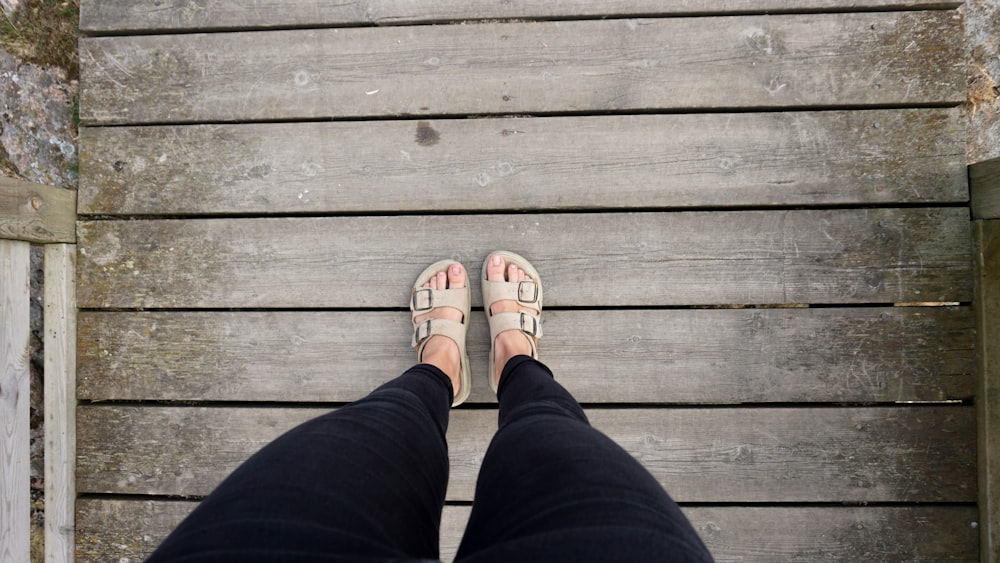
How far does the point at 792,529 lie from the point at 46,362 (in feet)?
6.92

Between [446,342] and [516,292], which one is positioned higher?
[516,292]

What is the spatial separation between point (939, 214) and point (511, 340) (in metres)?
1.19

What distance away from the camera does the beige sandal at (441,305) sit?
1350mm

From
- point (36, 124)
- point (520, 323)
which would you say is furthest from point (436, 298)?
point (36, 124)

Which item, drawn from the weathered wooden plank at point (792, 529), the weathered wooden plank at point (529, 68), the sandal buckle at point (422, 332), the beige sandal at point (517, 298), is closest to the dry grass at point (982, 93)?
the weathered wooden plank at point (529, 68)

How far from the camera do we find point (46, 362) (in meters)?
1.44

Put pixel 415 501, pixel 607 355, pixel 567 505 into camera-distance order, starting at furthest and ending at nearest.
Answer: pixel 607 355 → pixel 415 501 → pixel 567 505

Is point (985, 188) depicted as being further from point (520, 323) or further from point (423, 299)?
point (423, 299)

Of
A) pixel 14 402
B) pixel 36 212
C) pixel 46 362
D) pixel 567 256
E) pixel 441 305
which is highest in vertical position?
pixel 36 212

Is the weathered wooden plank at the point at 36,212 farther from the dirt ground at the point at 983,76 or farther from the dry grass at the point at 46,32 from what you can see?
the dirt ground at the point at 983,76

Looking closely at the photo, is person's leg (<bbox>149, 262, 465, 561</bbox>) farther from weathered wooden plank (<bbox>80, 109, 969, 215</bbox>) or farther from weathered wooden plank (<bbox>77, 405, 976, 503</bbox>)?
weathered wooden plank (<bbox>80, 109, 969, 215</bbox>)

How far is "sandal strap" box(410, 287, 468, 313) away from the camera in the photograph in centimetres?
135

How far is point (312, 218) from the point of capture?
1.43m

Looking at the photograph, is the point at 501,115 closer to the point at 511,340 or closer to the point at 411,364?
the point at 511,340
